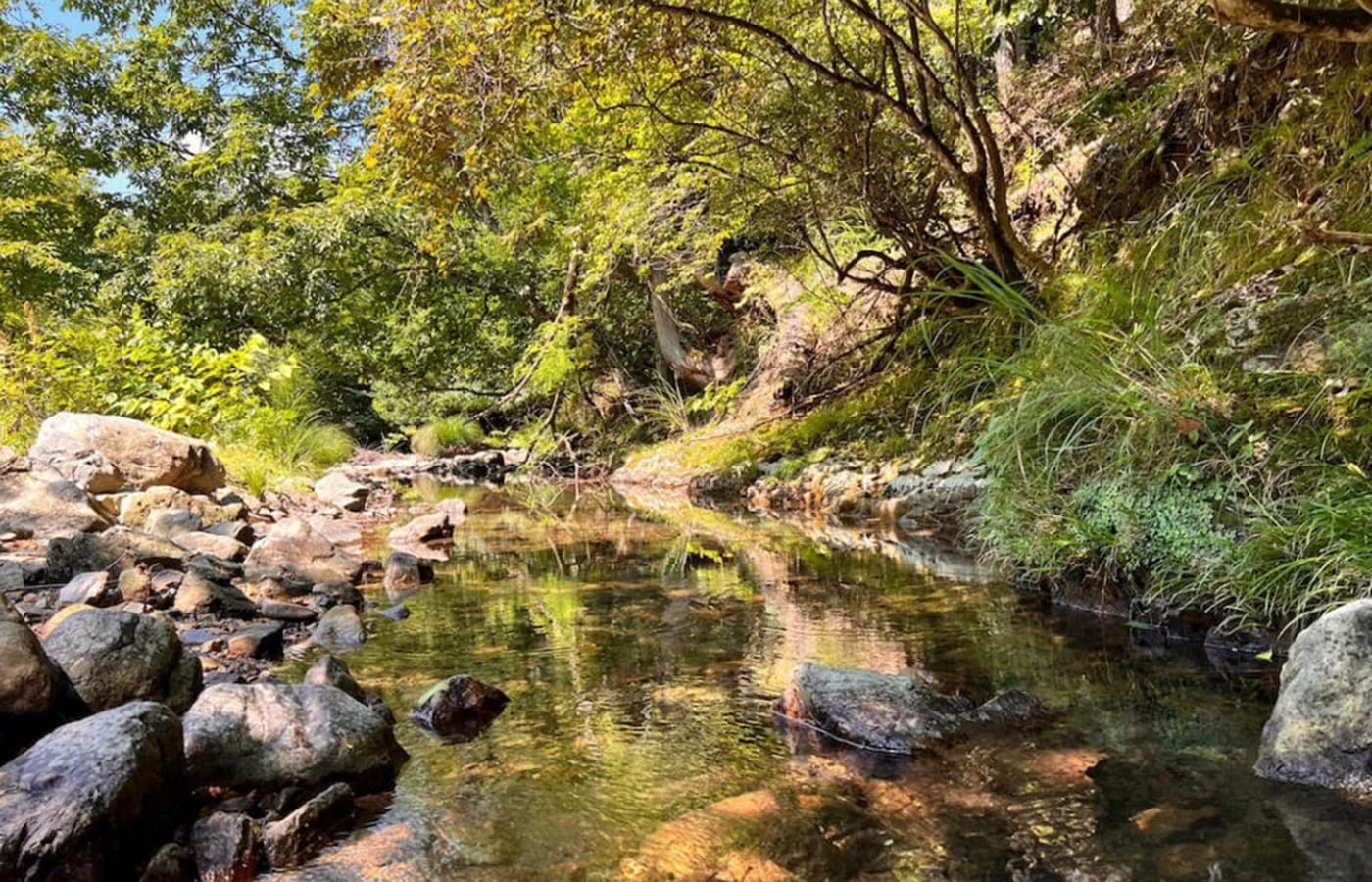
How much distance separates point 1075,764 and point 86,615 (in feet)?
9.28

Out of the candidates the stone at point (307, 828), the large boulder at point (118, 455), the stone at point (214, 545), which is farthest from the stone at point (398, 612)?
the large boulder at point (118, 455)

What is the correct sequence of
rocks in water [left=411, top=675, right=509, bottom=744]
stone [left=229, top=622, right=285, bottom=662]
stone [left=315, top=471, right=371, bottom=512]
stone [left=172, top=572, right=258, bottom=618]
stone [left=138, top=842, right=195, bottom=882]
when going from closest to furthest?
stone [left=138, top=842, right=195, bottom=882]
rocks in water [left=411, top=675, right=509, bottom=744]
stone [left=229, top=622, right=285, bottom=662]
stone [left=172, top=572, right=258, bottom=618]
stone [left=315, top=471, right=371, bottom=512]

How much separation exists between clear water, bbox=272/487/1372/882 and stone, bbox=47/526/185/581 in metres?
1.34

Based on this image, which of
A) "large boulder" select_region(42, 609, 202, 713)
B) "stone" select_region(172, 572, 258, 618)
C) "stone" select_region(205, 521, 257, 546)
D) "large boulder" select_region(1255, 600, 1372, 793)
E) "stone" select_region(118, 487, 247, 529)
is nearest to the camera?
"large boulder" select_region(1255, 600, 1372, 793)

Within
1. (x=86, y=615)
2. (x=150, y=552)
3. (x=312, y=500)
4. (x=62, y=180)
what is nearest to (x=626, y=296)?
(x=312, y=500)

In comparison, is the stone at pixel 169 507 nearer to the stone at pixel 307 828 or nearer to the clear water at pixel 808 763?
the clear water at pixel 808 763

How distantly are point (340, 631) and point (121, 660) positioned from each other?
1.36 m

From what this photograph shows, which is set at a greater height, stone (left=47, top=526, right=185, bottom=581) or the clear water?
stone (left=47, top=526, right=185, bottom=581)

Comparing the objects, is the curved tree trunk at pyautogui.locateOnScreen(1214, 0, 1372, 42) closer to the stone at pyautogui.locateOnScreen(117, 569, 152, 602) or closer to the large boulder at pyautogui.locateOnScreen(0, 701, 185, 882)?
the large boulder at pyautogui.locateOnScreen(0, 701, 185, 882)

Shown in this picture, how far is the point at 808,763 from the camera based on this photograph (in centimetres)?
239

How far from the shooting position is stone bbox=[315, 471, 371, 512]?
875 centimetres

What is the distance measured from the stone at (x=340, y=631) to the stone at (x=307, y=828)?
164cm

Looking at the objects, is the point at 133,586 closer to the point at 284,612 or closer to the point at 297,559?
the point at 284,612

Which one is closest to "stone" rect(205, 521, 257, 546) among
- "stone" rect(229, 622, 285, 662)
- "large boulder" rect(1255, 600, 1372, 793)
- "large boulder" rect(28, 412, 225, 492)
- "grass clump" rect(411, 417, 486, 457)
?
"large boulder" rect(28, 412, 225, 492)
